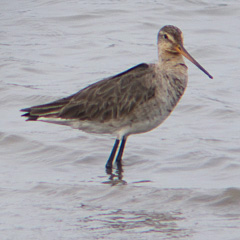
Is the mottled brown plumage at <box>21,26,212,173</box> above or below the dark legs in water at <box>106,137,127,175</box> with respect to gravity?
above

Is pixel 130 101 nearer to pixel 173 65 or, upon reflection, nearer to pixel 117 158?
pixel 173 65

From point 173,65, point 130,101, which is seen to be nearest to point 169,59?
point 173,65

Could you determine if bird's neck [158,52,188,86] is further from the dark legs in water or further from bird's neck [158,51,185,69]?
the dark legs in water

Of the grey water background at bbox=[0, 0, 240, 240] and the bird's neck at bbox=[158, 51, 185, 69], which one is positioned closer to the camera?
the grey water background at bbox=[0, 0, 240, 240]

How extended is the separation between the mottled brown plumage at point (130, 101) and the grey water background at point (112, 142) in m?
0.56

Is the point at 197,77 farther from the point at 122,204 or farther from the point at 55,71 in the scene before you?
the point at 122,204

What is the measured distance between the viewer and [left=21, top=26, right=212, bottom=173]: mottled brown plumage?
8.78 m

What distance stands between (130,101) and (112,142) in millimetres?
1545

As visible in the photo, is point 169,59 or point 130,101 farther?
point 169,59

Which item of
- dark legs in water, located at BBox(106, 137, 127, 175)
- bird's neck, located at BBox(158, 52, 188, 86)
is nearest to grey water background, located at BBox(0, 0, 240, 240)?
dark legs in water, located at BBox(106, 137, 127, 175)

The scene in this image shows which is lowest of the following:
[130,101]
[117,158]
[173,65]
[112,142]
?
[112,142]

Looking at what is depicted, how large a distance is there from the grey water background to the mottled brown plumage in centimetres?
56

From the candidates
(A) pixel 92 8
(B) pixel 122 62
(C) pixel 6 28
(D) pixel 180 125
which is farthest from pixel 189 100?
(A) pixel 92 8

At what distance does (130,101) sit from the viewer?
8.87 m
